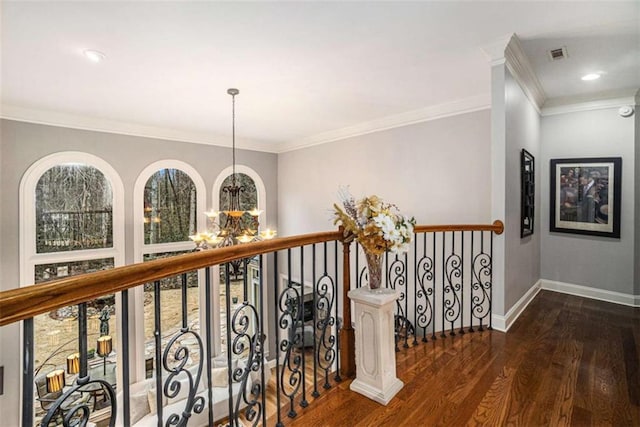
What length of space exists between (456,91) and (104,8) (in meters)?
3.63

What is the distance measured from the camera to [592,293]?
3.89 m

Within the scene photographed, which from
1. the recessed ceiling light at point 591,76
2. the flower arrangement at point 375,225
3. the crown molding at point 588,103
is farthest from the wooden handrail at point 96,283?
the crown molding at point 588,103

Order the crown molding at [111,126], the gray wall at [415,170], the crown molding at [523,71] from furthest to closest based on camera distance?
the crown molding at [111,126]
the gray wall at [415,170]
the crown molding at [523,71]

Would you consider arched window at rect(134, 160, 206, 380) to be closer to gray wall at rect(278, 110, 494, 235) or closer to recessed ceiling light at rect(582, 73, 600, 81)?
gray wall at rect(278, 110, 494, 235)

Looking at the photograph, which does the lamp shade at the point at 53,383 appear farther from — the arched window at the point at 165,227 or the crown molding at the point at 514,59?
the crown molding at the point at 514,59

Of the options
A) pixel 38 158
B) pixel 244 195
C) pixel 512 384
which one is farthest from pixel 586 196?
pixel 38 158

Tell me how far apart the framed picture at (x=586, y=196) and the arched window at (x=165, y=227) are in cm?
567

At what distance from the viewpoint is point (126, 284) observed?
100 centimetres

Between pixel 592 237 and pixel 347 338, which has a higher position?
pixel 592 237

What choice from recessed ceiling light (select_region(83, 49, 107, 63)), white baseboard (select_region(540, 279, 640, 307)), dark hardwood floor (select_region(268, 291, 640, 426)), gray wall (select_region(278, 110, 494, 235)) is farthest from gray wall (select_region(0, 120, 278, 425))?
white baseboard (select_region(540, 279, 640, 307))

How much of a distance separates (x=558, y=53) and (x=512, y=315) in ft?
8.30

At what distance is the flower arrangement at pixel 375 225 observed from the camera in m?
1.81

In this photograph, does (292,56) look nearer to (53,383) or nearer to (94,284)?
(94,284)

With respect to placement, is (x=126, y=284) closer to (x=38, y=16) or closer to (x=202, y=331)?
(x=38, y=16)
